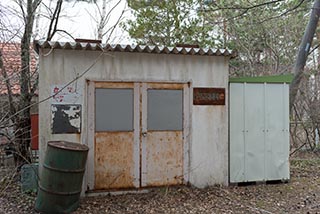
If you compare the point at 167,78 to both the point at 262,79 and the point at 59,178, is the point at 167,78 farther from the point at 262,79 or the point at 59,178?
the point at 59,178

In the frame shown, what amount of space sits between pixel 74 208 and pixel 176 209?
1478mm

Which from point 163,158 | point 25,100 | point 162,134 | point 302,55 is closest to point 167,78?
point 162,134

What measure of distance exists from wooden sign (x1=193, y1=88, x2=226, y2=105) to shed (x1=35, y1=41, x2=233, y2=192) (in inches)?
0.7

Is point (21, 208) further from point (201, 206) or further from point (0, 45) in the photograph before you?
point (0, 45)

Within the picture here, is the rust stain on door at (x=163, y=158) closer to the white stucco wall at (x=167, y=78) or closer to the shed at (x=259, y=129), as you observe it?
the white stucco wall at (x=167, y=78)

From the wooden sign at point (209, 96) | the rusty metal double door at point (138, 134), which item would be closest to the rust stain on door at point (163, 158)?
the rusty metal double door at point (138, 134)

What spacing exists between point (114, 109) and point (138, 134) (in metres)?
0.58

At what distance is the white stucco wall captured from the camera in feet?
17.8

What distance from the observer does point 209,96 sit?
6.14m

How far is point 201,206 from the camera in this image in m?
5.35

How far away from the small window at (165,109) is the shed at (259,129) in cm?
101

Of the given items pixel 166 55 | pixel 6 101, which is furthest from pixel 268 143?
pixel 6 101

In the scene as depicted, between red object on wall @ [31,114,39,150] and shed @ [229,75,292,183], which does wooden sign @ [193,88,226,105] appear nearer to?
shed @ [229,75,292,183]

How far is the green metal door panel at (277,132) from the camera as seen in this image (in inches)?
261
